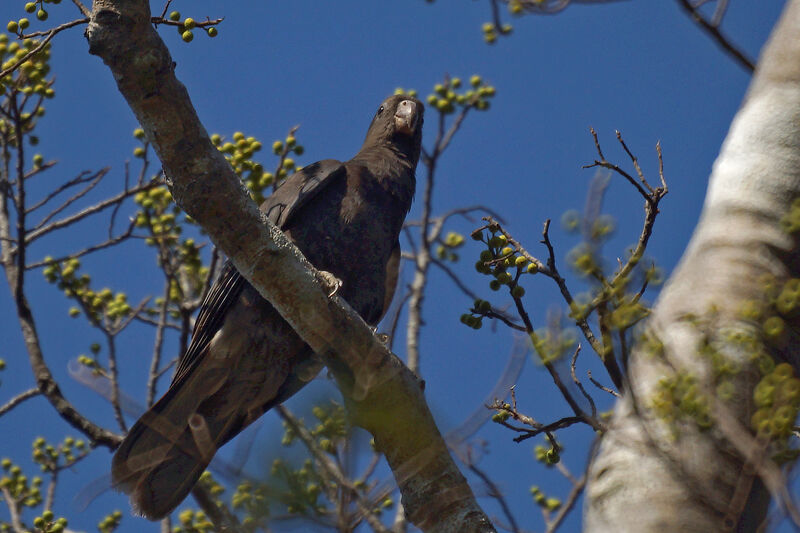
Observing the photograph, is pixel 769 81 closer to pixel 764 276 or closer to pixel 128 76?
pixel 764 276

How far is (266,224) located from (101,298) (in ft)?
9.52

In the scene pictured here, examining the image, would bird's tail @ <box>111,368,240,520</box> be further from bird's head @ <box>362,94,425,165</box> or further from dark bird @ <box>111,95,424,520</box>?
bird's head @ <box>362,94,425,165</box>

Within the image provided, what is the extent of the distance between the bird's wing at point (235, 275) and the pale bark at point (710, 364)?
290 centimetres

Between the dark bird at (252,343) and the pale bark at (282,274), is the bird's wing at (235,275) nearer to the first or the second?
the dark bird at (252,343)

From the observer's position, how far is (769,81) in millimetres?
2613

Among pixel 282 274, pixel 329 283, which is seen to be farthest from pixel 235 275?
pixel 282 274

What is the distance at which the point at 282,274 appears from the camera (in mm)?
3523

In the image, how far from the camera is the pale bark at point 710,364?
1.79m

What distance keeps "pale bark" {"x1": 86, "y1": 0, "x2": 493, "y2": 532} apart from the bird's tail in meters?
1.15

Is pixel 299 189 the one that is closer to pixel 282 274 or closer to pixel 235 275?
pixel 235 275

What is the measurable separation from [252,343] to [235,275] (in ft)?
1.23

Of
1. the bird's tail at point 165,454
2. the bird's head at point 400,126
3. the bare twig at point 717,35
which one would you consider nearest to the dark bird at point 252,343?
the bird's tail at point 165,454

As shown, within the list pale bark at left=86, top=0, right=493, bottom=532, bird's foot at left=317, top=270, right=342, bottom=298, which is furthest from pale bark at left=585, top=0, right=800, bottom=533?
bird's foot at left=317, top=270, right=342, bottom=298

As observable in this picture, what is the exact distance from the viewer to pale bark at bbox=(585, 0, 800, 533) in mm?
1791
